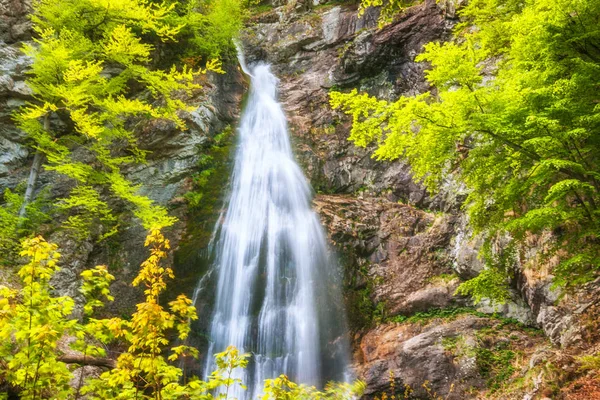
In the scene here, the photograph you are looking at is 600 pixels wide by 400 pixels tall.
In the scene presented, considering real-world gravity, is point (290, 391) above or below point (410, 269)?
below

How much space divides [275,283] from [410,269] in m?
3.67

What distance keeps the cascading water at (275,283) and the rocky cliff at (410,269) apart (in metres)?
0.61

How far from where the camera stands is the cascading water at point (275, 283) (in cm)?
898

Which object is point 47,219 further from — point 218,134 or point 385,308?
point 385,308

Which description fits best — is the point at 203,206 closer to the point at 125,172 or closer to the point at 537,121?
the point at 125,172

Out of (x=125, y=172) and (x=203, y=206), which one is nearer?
(x=203, y=206)

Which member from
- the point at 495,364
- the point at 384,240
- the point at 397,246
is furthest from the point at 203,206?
the point at 495,364

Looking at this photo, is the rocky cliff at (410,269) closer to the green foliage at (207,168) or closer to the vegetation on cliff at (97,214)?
the vegetation on cliff at (97,214)

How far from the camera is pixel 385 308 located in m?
9.57

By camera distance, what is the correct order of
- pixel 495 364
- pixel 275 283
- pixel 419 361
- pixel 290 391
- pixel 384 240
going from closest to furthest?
pixel 290 391 → pixel 495 364 → pixel 419 361 → pixel 275 283 → pixel 384 240

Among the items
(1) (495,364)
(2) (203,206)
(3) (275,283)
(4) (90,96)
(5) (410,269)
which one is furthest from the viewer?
(2) (203,206)

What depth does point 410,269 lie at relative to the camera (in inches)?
388

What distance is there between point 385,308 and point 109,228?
848cm

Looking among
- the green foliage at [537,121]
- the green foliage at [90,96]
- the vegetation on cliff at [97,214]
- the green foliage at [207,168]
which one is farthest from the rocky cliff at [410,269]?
the green foliage at [90,96]
